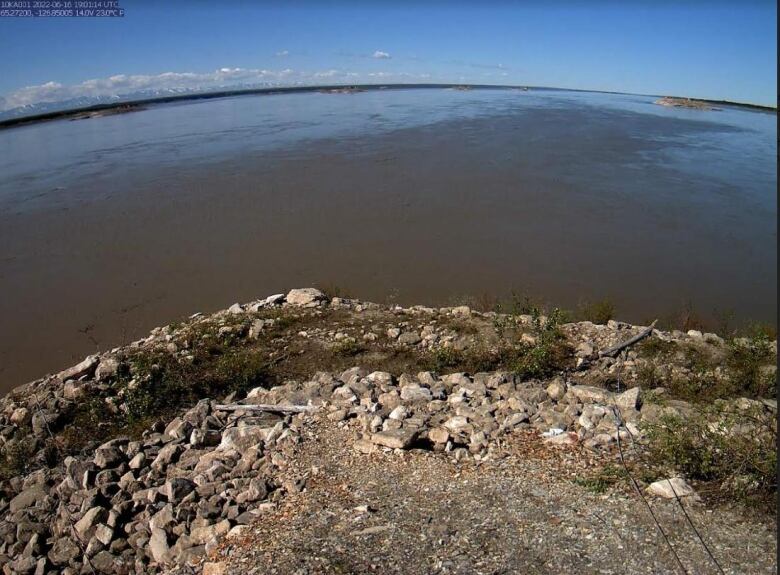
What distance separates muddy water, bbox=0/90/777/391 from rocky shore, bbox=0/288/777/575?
3.42 m

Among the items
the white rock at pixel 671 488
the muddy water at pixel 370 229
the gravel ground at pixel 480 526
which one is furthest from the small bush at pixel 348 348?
the white rock at pixel 671 488

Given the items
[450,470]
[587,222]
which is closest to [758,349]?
[450,470]

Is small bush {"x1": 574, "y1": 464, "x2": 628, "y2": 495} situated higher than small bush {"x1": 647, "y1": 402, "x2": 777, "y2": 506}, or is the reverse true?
small bush {"x1": 647, "y1": 402, "x2": 777, "y2": 506}

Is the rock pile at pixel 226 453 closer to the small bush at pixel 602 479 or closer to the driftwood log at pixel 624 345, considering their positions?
the small bush at pixel 602 479

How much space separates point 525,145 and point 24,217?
25297mm

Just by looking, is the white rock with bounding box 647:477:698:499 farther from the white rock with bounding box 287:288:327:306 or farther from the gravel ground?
the white rock with bounding box 287:288:327:306

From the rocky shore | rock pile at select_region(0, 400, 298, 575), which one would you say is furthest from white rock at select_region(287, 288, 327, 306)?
rock pile at select_region(0, 400, 298, 575)

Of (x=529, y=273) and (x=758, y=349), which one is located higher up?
(x=758, y=349)

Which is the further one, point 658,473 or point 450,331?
point 450,331

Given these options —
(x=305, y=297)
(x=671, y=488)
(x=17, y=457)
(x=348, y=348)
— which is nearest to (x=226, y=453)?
(x=17, y=457)

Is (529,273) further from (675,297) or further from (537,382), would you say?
(537,382)

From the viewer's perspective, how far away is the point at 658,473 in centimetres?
460

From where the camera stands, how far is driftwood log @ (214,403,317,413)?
20.9 feet

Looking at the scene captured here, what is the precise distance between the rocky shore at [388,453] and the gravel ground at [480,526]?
0.02m
